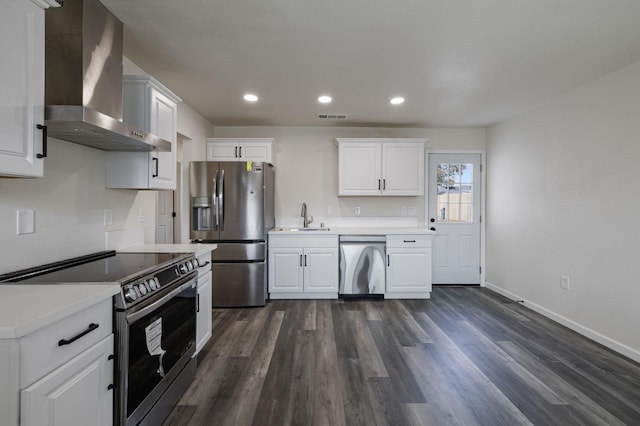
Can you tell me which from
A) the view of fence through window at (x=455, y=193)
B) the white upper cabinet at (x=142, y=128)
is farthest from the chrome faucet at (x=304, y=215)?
the white upper cabinet at (x=142, y=128)

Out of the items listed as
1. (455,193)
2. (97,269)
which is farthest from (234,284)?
(455,193)

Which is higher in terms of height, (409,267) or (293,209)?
(293,209)

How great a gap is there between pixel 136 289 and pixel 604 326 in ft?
12.5

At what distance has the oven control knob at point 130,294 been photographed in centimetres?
141

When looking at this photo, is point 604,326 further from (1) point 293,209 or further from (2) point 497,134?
(1) point 293,209

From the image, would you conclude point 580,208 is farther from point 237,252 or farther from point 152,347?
point 152,347

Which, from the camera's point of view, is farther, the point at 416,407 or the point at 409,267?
the point at 409,267

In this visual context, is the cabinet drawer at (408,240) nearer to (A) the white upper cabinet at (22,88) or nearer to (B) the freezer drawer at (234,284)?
→ (B) the freezer drawer at (234,284)

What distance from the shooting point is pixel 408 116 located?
13.4 ft

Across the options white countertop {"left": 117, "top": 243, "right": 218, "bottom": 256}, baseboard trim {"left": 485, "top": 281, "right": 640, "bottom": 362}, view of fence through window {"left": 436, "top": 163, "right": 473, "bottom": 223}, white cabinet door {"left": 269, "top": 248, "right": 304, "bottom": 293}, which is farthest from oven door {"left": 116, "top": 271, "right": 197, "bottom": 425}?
view of fence through window {"left": 436, "top": 163, "right": 473, "bottom": 223}

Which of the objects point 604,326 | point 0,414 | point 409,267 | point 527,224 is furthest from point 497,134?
point 0,414

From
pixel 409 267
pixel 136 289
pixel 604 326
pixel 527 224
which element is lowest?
pixel 604 326

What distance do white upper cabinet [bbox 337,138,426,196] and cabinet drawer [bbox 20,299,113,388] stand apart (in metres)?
3.38

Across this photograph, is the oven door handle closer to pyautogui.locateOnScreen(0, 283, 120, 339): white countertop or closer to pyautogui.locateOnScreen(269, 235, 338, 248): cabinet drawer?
pyautogui.locateOnScreen(0, 283, 120, 339): white countertop
